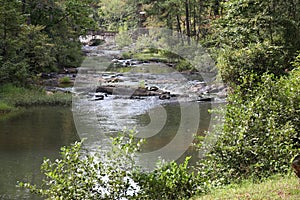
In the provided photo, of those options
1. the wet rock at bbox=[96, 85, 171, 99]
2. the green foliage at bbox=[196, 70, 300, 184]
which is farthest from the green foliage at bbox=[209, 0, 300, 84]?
the green foliage at bbox=[196, 70, 300, 184]

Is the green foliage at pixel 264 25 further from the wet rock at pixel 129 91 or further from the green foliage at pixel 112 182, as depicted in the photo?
the green foliage at pixel 112 182

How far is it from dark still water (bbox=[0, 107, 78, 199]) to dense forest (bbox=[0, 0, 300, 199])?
0.66m

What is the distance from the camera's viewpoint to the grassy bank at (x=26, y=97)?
1934cm

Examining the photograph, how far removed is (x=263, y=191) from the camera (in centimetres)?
611

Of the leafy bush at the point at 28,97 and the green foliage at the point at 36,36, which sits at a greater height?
the green foliage at the point at 36,36

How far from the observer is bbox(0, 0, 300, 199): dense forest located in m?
6.87

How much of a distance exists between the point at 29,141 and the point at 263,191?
910cm

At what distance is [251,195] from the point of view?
6.02 m

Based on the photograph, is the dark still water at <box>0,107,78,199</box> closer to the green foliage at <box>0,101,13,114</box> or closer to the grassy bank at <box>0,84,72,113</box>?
the green foliage at <box>0,101,13,114</box>

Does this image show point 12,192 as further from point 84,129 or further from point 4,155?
point 84,129

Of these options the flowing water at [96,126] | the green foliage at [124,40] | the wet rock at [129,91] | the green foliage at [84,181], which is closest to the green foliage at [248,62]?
the flowing water at [96,126]

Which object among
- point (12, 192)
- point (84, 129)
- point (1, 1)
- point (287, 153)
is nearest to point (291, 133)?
point (287, 153)

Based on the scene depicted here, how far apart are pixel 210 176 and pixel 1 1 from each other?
670 inches

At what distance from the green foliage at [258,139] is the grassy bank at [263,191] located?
45 cm
